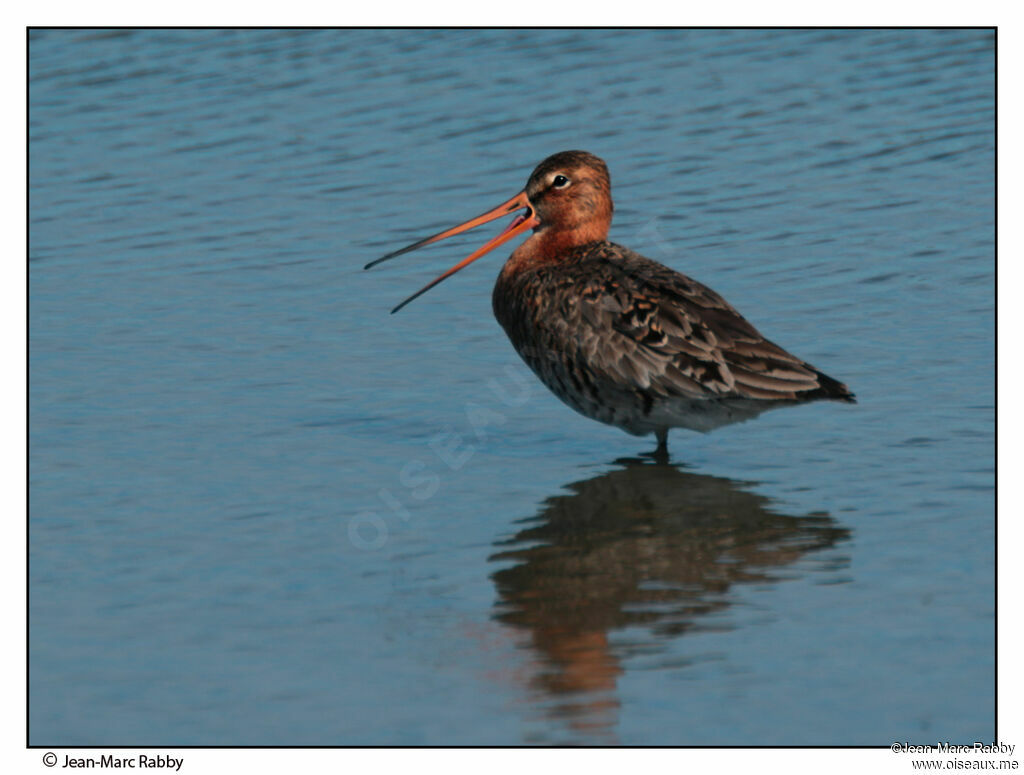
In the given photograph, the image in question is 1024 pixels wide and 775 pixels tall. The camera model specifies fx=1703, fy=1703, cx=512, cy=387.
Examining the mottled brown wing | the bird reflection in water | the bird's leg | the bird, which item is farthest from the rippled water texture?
the mottled brown wing

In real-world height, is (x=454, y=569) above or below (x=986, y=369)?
below

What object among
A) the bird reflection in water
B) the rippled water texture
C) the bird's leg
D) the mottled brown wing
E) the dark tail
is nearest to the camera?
the rippled water texture

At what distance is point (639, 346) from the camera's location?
9914mm

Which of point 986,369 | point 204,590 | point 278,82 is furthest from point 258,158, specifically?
point 204,590

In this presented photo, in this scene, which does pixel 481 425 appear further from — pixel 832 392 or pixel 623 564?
pixel 623 564

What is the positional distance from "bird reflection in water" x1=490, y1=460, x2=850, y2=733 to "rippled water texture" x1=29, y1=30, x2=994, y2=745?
0.03m

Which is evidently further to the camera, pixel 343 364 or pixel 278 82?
pixel 278 82

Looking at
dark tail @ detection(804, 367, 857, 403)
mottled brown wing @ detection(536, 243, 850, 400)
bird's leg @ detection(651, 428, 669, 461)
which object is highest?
mottled brown wing @ detection(536, 243, 850, 400)

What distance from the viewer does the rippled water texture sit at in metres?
7.01

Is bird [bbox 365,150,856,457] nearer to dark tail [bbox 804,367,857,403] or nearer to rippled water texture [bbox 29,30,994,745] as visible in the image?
dark tail [bbox 804,367,857,403]

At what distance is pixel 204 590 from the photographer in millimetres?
8188
